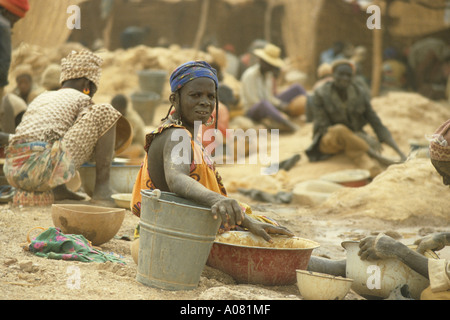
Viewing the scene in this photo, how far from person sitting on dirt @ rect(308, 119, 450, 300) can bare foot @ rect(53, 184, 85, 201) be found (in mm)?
3028

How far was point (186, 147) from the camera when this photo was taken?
10.9 feet

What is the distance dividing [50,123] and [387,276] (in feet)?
10.3

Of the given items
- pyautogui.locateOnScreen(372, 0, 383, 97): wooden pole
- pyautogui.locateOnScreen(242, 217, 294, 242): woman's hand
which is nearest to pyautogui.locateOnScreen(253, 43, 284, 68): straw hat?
pyautogui.locateOnScreen(372, 0, 383, 97): wooden pole

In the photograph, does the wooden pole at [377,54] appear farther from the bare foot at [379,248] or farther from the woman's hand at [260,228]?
the bare foot at [379,248]

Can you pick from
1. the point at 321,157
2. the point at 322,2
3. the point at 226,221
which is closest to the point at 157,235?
the point at 226,221

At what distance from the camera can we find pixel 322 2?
58.4 ft

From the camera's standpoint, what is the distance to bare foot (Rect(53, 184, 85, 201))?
18.3 feet

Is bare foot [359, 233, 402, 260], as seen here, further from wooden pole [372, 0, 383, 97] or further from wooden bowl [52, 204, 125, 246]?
wooden pole [372, 0, 383, 97]

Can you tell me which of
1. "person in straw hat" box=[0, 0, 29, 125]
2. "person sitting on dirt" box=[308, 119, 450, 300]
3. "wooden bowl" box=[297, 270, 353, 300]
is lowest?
"wooden bowl" box=[297, 270, 353, 300]

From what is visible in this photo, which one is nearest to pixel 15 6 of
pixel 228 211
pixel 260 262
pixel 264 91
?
pixel 260 262

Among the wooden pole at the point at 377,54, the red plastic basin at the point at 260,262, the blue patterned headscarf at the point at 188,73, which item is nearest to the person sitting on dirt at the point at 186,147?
the blue patterned headscarf at the point at 188,73

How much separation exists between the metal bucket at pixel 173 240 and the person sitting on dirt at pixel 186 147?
14cm

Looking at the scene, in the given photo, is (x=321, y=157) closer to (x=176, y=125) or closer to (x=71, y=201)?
(x=71, y=201)

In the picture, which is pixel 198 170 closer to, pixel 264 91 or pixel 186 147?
pixel 186 147
